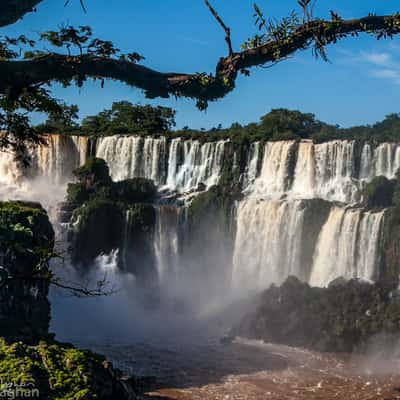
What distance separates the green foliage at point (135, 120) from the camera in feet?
141

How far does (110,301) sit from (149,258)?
3.82 m

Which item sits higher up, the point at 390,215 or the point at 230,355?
the point at 390,215

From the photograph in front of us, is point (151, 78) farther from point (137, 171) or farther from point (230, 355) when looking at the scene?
point (137, 171)

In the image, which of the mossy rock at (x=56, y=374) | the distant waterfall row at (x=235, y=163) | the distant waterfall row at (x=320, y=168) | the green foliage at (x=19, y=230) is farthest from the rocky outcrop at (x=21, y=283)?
the distant waterfall row at (x=320, y=168)

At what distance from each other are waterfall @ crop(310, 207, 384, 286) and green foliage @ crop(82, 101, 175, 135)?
1969 centimetres

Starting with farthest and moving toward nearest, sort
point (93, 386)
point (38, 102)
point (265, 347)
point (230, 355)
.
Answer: point (265, 347), point (230, 355), point (93, 386), point (38, 102)

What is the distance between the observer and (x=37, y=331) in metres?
15.0

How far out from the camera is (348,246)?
2398cm

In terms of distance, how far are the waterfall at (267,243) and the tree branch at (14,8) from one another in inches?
904

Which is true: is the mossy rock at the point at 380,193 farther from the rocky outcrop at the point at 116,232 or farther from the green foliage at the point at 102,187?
the green foliage at the point at 102,187

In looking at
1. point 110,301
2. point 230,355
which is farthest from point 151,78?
point 110,301

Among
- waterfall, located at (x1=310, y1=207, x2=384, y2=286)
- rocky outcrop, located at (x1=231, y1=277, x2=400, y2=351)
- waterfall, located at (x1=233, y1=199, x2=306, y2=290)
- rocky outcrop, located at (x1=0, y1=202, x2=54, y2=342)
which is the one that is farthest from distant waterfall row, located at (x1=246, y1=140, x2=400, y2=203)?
rocky outcrop, located at (x1=0, y1=202, x2=54, y2=342)

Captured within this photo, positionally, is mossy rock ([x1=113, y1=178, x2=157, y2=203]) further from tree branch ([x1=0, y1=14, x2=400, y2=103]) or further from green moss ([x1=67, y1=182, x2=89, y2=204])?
tree branch ([x1=0, y1=14, x2=400, y2=103])

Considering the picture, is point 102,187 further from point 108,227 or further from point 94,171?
point 108,227
